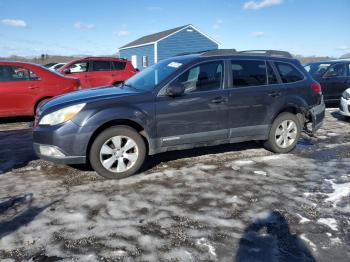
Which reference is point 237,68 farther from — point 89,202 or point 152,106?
point 89,202

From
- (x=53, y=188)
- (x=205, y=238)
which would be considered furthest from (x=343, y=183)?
(x=53, y=188)

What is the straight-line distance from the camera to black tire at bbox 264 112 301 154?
6039 millimetres

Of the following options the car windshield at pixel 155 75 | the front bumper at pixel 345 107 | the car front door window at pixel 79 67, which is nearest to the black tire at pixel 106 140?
the car windshield at pixel 155 75

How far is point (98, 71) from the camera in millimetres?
12891

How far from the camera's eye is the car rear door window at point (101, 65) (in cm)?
1293

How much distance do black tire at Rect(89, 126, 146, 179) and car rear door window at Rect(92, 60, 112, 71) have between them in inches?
343

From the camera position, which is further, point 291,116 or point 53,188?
point 291,116

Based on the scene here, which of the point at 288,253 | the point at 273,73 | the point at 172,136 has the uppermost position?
the point at 273,73

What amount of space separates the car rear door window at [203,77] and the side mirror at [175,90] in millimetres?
192

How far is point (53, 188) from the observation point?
14.8 feet

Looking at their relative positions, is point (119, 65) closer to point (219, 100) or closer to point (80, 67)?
point (80, 67)

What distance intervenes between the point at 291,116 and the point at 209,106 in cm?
176

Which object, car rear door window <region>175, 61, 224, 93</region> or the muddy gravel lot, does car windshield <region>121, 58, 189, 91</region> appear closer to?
car rear door window <region>175, 61, 224, 93</region>

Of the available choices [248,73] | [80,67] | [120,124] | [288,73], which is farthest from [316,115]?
[80,67]
